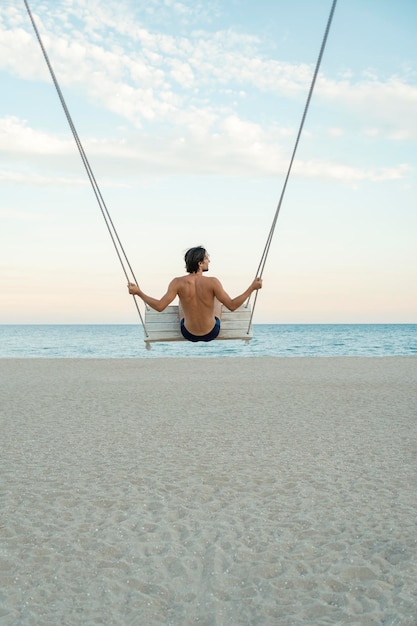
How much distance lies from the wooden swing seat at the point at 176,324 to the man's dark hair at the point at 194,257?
606 mm

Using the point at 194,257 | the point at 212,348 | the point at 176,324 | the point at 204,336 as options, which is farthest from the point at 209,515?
the point at 212,348

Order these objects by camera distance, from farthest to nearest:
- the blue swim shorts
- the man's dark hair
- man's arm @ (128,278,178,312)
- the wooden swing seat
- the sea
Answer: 1. the sea
2. the wooden swing seat
3. the blue swim shorts
4. man's arm @ (128,278,178,312)
5. the man's dark hair

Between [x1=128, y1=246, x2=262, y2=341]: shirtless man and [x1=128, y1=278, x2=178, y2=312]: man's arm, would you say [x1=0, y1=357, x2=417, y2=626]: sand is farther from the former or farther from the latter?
[x1=128, y1=278, x2=178, y2=312]: man's arm

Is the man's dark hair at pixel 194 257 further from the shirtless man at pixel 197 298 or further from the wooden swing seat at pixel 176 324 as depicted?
the wooden swing seat at pixel 176 324

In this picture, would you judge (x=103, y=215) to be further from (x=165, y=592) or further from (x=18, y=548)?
(x=165, y=592)

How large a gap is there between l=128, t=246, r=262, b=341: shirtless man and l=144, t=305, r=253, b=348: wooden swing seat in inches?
7.1

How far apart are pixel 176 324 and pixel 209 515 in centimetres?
169

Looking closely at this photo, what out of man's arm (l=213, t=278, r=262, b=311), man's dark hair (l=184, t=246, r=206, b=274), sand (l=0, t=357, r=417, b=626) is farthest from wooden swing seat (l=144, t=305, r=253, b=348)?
sand (l=0, t=357, r=417, b=626)

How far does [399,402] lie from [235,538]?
7.92 metres

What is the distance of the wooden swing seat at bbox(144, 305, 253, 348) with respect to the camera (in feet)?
18.3

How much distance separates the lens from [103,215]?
18.2ft

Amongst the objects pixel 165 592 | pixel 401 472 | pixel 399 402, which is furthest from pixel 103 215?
pixel 399 402

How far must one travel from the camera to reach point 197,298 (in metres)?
5.29

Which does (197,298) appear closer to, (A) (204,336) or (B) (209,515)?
(A) (204,336)
